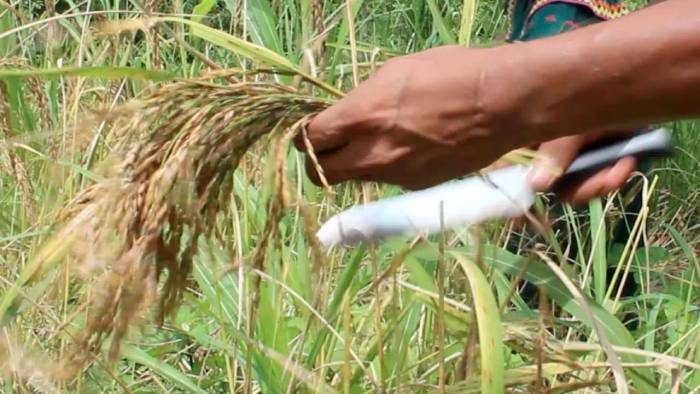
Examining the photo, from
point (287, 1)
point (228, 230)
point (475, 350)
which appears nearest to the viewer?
point (475, 350)

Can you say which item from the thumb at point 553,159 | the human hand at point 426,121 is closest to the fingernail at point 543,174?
the thumb at point 553,159

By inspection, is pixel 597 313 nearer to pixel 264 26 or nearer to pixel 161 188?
pixel 161 188

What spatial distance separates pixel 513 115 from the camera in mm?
935

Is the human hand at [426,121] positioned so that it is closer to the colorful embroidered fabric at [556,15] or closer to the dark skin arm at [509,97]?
the dark skin arm at [509,97]

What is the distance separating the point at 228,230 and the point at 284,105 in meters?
0.64

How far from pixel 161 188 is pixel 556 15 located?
1.03 m

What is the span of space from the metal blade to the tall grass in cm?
4

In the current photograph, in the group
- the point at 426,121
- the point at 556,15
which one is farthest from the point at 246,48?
the point at 556,15

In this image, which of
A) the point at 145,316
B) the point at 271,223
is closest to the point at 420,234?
the point at 271,223

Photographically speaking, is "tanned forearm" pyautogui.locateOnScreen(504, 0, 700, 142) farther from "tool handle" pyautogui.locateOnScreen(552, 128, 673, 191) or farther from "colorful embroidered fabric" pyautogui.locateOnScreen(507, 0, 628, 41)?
"colorful embroidered fabric" pyautogui.locateOnScreen(507, 0, 628, 41)

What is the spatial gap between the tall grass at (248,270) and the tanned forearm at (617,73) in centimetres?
20

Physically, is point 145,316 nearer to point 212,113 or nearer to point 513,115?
point 212,113

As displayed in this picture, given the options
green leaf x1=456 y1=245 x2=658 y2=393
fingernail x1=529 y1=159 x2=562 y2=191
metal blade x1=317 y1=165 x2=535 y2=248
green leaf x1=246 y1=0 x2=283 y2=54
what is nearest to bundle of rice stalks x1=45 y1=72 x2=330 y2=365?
metal blade x1=317 y1=165 x2=535 y2=248

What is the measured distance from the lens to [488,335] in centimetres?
106
